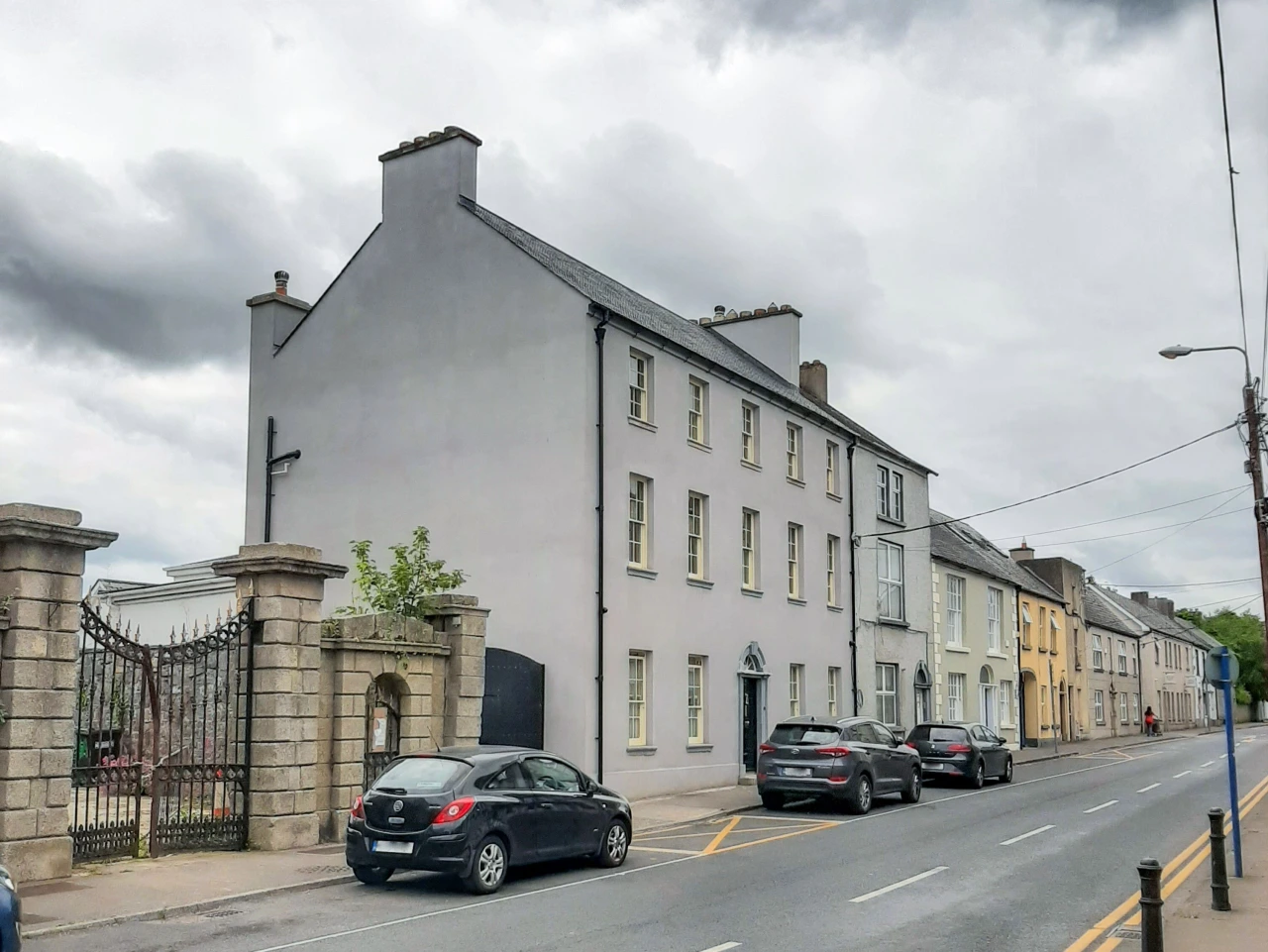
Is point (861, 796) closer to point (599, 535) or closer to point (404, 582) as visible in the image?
point (599, 535)

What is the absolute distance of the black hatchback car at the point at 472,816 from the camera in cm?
1292

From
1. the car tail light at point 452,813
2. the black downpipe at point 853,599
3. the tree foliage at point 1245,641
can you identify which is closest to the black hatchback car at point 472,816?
the car tail light at point 452,813

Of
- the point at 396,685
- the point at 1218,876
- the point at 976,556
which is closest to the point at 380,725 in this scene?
the point at 396,685

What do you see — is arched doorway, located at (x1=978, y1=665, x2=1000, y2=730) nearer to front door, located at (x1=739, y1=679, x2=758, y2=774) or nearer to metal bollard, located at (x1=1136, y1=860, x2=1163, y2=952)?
front door, located at (x1=739, y1=679, x2=758, y2=774)

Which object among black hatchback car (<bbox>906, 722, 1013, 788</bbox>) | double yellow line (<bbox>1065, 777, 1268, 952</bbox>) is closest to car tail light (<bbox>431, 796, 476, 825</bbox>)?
double yellow line (<bbox>1065, 777, 1268, 952</bbox>)

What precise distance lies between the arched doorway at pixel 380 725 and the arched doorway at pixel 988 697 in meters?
31.0

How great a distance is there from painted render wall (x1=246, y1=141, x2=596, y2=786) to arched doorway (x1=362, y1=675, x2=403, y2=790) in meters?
5.40

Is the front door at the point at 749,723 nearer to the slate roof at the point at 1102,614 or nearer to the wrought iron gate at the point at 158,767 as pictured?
the wrought iron gate at the point at 158,767

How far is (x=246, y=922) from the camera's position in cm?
1159

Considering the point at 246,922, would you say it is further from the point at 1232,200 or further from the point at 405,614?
the point at 1232,200

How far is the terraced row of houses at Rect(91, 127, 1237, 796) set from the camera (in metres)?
24.0

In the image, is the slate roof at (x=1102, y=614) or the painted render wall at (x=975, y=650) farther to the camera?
the slate roof at (x=1102, y=614)

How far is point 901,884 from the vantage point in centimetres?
1369

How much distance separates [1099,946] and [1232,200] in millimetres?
9615
